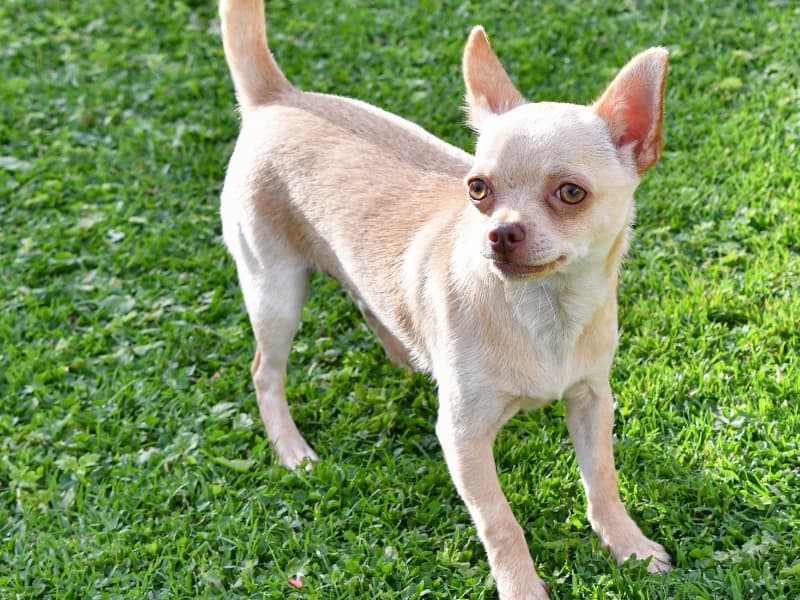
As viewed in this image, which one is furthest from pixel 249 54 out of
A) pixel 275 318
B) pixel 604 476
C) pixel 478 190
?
pixel 604 476

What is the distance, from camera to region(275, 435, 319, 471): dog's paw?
174 inches

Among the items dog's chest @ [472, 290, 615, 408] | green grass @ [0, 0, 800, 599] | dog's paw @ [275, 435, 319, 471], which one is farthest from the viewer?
dog's paw @ [275, 435, 319, 471]

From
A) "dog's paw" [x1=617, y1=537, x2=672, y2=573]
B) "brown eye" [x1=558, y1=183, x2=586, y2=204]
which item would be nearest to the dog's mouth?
"brown eye" [x1=558, y1=183, x2=586, y2=204]

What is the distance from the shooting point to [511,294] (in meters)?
3.39

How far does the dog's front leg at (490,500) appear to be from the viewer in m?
3.53

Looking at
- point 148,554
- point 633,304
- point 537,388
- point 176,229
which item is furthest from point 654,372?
point 176,229

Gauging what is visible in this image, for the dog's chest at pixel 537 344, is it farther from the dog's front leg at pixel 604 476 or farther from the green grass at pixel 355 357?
the green grass at pixel 355 357

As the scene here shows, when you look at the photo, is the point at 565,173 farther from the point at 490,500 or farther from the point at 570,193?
the point at 490,500

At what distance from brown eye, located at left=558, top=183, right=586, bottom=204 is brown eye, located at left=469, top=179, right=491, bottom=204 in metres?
0.22

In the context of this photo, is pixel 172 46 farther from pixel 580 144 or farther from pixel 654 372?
pixel 580 144

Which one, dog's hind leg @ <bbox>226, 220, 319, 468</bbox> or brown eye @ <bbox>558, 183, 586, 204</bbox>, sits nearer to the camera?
brown eye @ <bbox>558, 183, 586, 204</bbox>

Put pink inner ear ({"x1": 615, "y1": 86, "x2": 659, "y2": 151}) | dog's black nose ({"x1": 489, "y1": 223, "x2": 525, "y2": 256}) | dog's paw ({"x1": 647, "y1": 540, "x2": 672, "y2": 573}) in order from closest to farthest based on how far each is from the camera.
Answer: dog's black nose ({"x1": 489, "y1": 223, "x2": 525, "y2": 256}) → pink inner ear ({"x1": 615, "y1": 86, "x2": 659, "y2": 151}) → dog's paw ({"x1": 647, "y1": 540, "x2": 672, "y2": 573})

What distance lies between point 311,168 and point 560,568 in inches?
68.8

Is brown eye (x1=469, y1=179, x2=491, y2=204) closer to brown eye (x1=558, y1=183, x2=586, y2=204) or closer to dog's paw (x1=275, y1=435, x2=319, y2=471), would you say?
brown eye (x1=558, y1=183, x2=586, y2=204)
